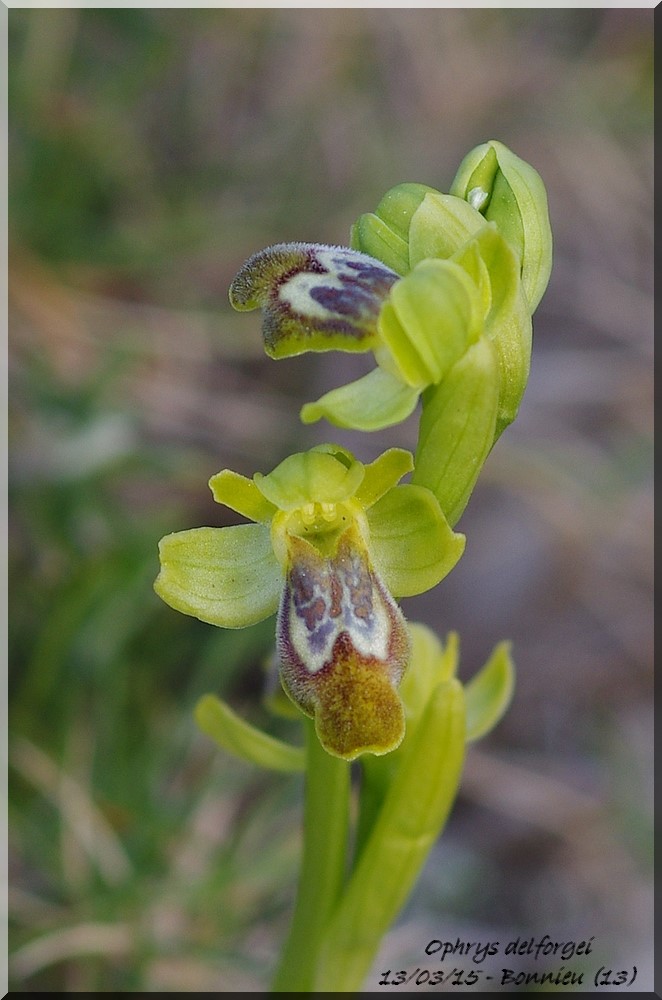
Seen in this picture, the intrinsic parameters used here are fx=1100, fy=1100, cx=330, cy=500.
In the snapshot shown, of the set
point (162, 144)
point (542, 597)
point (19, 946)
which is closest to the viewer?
point (19, 946)

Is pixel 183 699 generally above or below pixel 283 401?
below

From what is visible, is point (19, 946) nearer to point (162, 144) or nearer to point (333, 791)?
point (333, 791)

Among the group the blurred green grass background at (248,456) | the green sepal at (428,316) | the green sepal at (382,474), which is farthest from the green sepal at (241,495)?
the blurred green grass background at (248,456)

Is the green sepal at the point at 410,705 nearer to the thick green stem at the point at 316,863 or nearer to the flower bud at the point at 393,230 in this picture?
the thick green stem at the point at 316,863

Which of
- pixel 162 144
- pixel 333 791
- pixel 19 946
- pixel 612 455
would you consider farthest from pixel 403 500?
pixel 162 144

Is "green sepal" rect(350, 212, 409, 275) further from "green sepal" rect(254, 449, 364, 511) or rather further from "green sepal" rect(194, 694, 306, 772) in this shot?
"green sepal" rect(194, 694, 306, 772)

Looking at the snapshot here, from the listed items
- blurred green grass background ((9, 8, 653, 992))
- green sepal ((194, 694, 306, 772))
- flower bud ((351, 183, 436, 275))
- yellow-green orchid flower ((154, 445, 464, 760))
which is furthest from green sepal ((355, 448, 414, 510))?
blurred green grass background ((9, 8, 653, 992))
